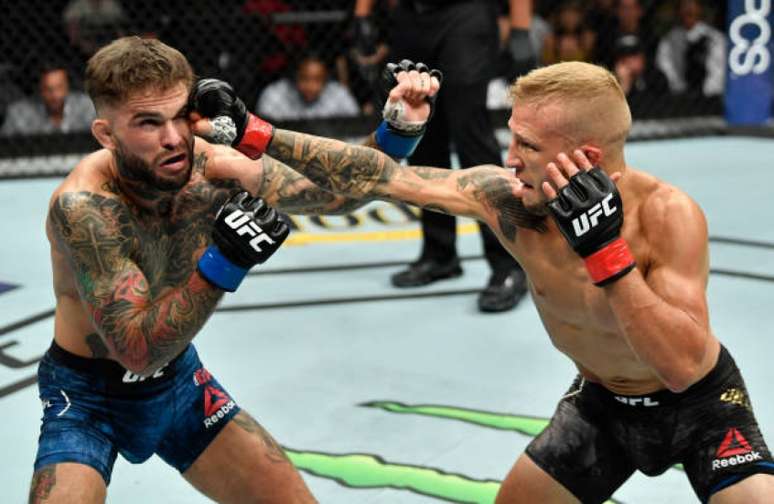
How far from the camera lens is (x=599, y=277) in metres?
1.99

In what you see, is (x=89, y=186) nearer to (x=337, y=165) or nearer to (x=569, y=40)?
(x=337, y=165)

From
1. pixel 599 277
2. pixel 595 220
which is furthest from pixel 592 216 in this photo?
pixel 599 277

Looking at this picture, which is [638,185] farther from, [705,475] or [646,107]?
[646,107]

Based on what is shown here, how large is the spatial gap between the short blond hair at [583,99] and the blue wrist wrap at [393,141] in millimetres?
404

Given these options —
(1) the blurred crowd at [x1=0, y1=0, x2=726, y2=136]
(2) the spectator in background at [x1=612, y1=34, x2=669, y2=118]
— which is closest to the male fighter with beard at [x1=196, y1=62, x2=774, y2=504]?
(1) the blurred crowd at [x1=0, y1=0, x2=726, y2=136]

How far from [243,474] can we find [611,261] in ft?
3.08

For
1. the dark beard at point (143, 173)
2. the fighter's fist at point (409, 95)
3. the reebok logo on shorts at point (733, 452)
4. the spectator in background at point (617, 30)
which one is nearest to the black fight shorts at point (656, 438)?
the reebok logo on shorts at point (733, 452)

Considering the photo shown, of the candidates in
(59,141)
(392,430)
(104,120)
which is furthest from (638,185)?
(59,141)

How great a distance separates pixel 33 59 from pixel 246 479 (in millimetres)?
4985

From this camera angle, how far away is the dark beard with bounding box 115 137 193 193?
226 cm

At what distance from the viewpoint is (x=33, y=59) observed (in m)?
6.77

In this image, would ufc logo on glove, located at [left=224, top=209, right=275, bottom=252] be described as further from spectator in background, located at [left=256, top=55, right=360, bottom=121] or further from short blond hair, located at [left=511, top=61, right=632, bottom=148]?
spectator in background, located at [left=256, top=55, right=360, bottom=121]

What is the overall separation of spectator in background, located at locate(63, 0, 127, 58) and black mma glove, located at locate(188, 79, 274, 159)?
470 centimetres

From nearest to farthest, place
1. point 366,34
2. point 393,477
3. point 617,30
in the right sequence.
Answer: point 393,477 → point 366,34 → point 617,30
